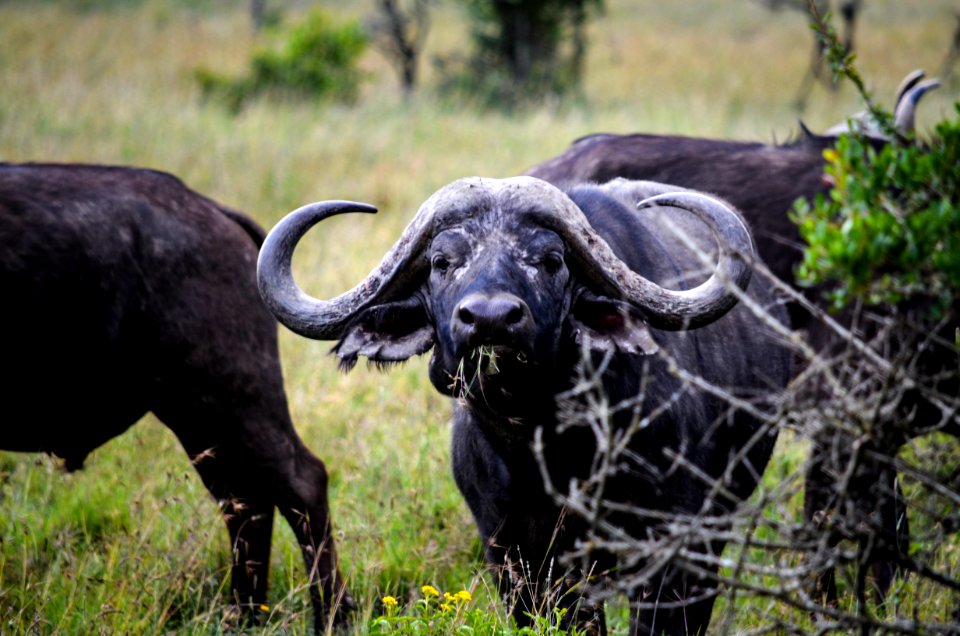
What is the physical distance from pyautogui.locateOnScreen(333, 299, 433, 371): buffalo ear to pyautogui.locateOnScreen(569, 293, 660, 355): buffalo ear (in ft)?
1.84

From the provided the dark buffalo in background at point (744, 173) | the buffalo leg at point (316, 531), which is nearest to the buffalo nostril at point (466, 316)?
the buffalo leg at point (316, 531)

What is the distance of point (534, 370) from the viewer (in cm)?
357

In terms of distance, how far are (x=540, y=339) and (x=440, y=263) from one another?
49cm

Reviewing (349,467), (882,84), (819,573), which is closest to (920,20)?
(882,84)

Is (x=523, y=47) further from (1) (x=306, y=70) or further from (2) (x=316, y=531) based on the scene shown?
(2) (x=316, y=531)

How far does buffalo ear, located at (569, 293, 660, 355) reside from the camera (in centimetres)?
358

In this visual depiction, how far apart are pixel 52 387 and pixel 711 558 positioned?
10.7 ft

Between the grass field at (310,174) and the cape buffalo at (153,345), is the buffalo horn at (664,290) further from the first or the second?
the cape buffalo at (153,345)

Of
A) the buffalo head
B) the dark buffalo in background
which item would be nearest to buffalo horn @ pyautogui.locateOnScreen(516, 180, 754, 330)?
the buffalo head

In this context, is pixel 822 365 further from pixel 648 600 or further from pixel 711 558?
pixel 648 600

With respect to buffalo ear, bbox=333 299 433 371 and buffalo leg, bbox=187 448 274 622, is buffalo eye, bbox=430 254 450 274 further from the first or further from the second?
buffalo leg, bbox=187 448 274 622

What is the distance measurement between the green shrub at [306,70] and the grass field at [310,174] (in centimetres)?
47

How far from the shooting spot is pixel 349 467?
5.95m

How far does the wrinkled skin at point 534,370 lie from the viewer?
350cm
